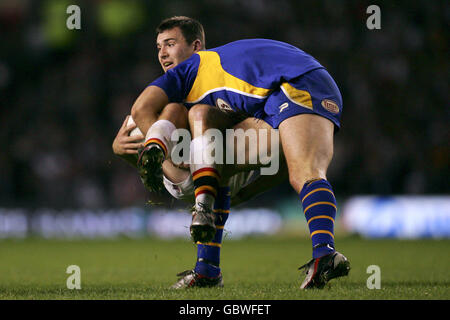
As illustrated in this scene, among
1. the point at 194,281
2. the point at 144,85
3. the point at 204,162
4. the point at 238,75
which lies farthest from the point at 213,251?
the point at 144,85

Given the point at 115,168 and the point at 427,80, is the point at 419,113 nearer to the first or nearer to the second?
the point at 427,80

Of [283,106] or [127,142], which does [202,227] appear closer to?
[283,106]

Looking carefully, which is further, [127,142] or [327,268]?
[127,142]

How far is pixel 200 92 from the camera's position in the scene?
12.5ft

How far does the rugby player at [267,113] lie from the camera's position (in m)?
3.35

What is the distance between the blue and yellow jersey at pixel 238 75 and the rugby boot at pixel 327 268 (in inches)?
35.7

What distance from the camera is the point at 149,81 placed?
12.6 m

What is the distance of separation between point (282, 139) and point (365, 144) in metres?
8.46

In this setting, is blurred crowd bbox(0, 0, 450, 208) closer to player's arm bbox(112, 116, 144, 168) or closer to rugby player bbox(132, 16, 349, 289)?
player's arm bbox(112, 116, 144, 168)

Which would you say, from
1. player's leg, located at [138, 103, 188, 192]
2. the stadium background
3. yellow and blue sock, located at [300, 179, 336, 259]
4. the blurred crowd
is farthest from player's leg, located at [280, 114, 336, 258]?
the blurred crowd

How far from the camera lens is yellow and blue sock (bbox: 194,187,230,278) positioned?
394 centimetres

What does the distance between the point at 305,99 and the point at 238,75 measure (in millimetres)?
402

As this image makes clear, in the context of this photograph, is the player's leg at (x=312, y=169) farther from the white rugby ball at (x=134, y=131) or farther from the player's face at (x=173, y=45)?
the player's face at (x=173, y=45)
